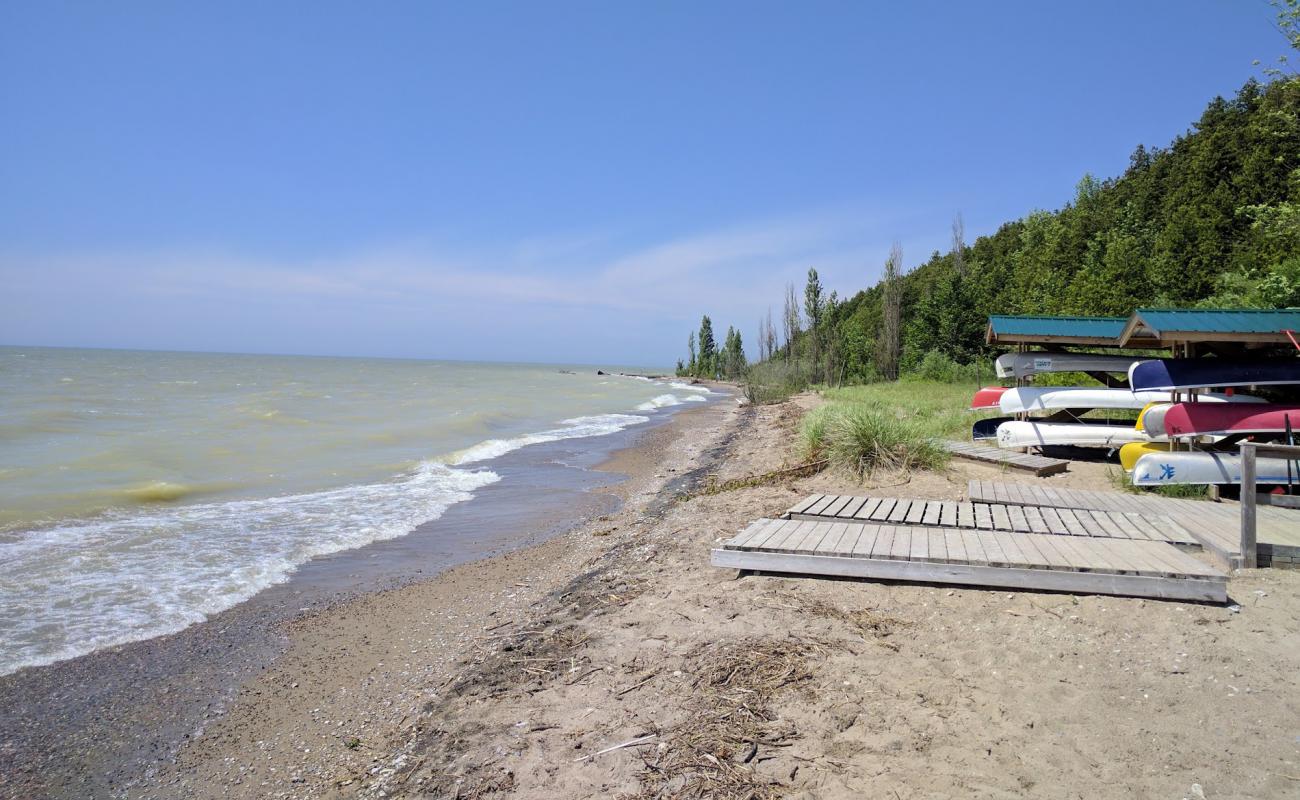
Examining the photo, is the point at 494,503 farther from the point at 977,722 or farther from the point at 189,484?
the point at 977,722

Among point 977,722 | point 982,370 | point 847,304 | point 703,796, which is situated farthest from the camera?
point 847,304

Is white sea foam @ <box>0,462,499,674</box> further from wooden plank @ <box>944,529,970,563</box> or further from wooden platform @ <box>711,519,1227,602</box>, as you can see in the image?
wooden plank @ <box>944,529,970,563</box>

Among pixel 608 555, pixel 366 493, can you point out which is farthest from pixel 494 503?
pixel 608 555

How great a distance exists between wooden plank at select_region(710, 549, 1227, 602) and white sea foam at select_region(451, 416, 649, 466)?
11583mm

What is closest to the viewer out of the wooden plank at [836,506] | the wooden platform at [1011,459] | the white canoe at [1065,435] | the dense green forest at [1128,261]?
the wooden plank at [836,506]

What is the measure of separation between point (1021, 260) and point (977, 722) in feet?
169

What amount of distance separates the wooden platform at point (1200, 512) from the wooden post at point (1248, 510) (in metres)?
0.06

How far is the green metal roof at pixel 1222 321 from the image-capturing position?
24.9 ft

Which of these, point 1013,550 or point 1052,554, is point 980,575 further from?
point 1052,554

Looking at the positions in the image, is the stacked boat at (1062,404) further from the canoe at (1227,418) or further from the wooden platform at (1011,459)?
the canoe at (1227,418)

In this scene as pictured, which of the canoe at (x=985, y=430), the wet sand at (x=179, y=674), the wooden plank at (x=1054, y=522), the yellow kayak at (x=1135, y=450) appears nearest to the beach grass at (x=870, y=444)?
the yellow kayak at (x=1135, y=450)

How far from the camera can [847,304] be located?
87.4 m

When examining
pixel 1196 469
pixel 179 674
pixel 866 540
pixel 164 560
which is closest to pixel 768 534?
pixel 866 540

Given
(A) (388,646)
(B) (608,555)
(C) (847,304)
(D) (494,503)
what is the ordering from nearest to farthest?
(A) (388,646) → (B) (608,555) → (D) (494,503) → (C) (847,304)
